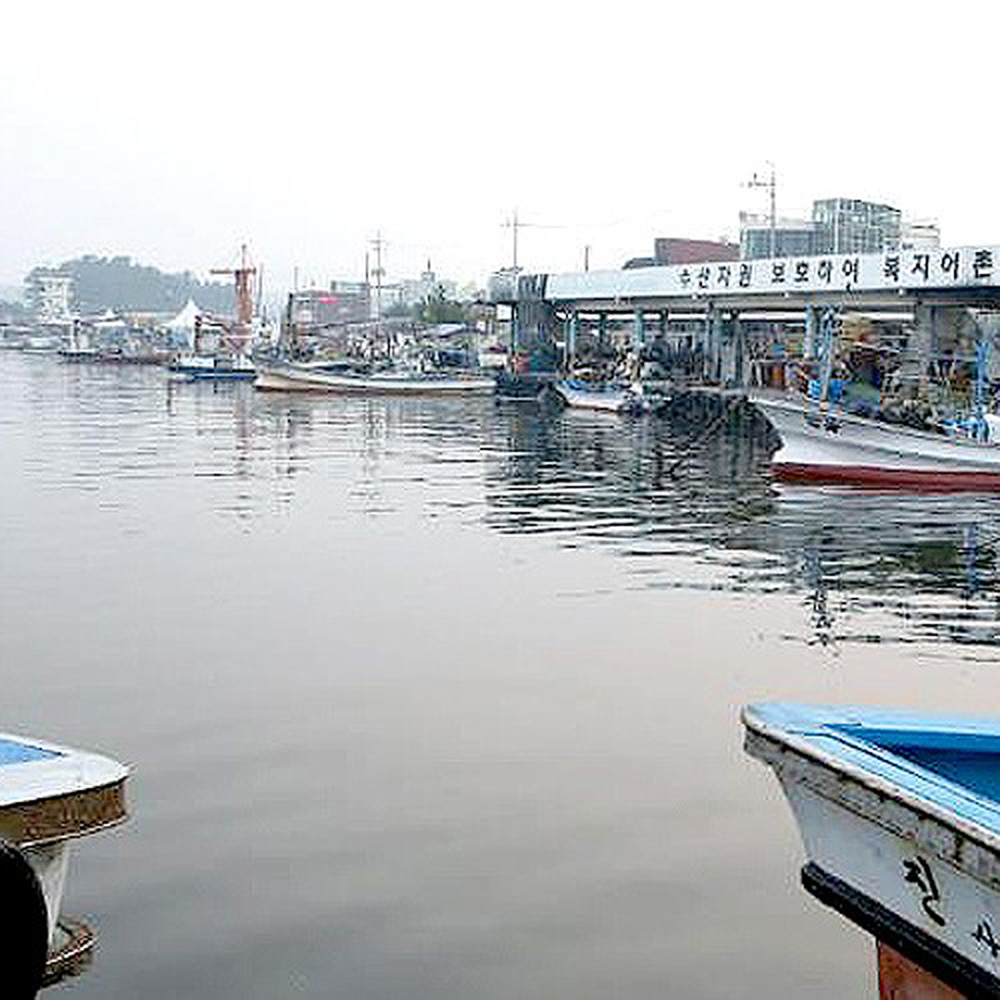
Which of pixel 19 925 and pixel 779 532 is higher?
pixel 19 925

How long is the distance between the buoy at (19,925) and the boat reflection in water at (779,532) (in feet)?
31.9

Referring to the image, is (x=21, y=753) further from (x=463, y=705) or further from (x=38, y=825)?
(x=463, y=705)

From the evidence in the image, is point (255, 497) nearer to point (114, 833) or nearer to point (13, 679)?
point (13, 679)

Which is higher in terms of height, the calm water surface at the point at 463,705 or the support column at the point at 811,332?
the support column at the point at 811,332

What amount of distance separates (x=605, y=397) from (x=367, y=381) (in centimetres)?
1653

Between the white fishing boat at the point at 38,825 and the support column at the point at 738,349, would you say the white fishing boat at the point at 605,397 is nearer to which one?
the support column at the point at 738,349

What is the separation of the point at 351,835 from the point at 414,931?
136cm

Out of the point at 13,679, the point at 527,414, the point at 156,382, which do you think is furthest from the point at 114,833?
the point at 156,382

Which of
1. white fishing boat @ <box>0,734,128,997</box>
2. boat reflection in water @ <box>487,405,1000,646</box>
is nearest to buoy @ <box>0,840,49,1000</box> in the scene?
white fishing boat @ <box>0,734,128,997</box>

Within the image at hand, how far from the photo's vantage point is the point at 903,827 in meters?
4.96

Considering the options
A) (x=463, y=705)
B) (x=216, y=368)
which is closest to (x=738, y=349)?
(x=216, y=368)

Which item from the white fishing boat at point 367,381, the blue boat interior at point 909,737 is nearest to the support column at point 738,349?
the white fishing boat at point 367,381

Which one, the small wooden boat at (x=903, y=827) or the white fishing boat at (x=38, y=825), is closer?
the small wooden boat at (x=903, y=827)

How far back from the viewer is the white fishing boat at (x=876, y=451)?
27.5 metres
